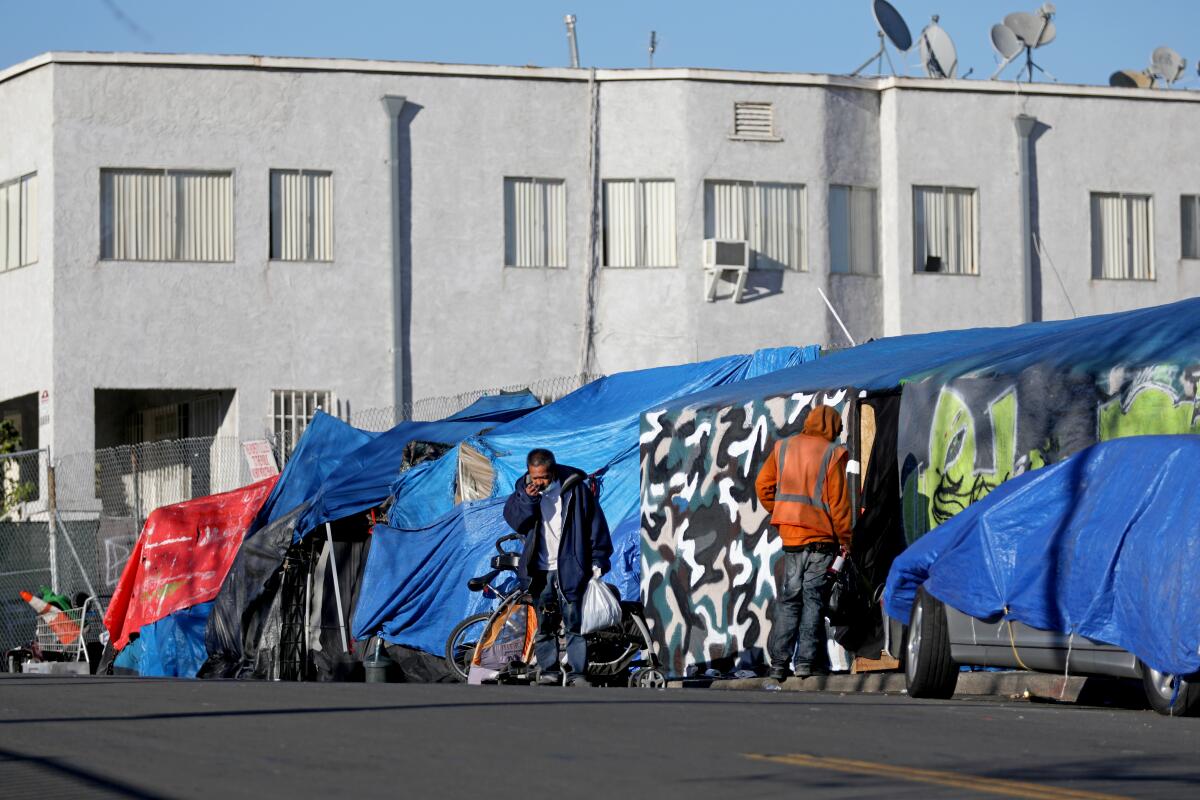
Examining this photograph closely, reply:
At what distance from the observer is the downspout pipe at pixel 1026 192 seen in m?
35.2

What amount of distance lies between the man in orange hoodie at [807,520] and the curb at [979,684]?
0.54 m

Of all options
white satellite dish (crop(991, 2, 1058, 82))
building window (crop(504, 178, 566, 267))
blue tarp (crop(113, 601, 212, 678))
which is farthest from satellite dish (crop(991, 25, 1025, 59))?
blue tarp (crop(113, 601, 212, 678))

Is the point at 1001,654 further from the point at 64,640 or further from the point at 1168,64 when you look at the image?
the point at 1168,64

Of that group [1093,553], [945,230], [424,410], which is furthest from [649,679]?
[945,230]

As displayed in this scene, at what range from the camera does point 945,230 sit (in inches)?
1385

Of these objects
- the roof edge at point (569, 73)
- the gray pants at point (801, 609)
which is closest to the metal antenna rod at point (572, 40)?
Result: the roof edge at point (569, 73)

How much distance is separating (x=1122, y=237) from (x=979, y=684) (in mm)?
22460

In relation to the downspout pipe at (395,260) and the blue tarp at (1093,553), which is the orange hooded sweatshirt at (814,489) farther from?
the downspout pipe at (395,260)

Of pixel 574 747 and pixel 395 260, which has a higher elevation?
pixel 395 260

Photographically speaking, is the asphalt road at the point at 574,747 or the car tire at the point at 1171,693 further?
the car tire at the point at 1171,693

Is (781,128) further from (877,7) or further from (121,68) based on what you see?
(121,68)

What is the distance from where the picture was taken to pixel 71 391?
105 ft

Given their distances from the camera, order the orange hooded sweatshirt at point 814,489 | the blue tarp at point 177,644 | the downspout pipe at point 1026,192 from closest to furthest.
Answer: the orange hooded sweatshirt at point 814,489 < the blue tarp at point 177,644 < the downspout pipe at point 1026,192

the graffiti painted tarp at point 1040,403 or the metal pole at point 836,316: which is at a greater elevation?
the metal pole at point 836,316
